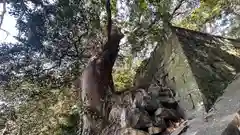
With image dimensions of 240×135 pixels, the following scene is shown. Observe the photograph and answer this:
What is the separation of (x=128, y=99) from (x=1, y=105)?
90.7 inches

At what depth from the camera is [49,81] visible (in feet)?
16.6

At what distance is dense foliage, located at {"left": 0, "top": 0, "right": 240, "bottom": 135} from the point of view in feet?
14.5

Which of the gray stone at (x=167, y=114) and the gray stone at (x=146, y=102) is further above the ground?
Result: the gray stone at (x=146, y=102)

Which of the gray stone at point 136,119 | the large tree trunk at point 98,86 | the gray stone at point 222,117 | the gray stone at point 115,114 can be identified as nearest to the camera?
the gray stone at point 222,117

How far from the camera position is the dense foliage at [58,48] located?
441cm

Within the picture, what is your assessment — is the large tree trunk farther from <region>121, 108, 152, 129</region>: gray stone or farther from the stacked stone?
<region>121, 108, 152, 129</region>: gray stone

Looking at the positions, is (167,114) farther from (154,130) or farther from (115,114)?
(115,114)

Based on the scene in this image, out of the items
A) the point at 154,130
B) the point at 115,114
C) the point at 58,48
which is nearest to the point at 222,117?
the point at 154,130

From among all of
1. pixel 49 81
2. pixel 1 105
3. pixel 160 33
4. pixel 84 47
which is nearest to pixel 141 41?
pixel 160 33

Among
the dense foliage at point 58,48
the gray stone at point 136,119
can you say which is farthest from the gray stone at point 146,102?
the dense foliage at point 58,48

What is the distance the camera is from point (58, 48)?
15.5ft

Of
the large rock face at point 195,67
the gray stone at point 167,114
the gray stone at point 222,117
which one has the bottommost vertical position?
the gray stone at point 222,117

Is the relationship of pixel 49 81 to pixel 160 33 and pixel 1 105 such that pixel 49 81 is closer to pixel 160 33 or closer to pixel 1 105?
pixel 1 105

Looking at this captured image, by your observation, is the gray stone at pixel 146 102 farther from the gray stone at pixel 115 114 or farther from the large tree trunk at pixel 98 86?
the large tree trunk at pixel 98 86
